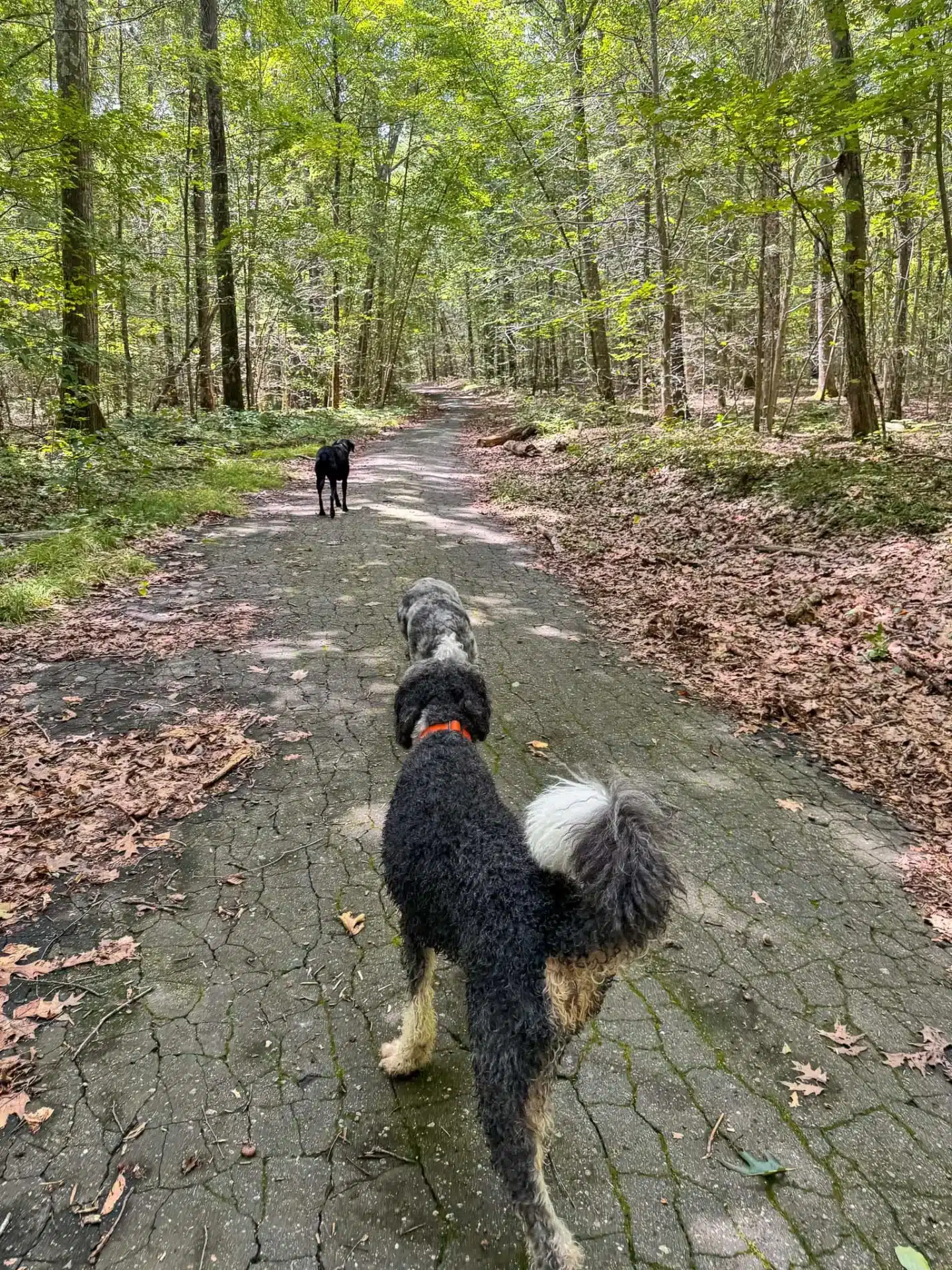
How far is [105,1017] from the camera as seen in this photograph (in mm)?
2521

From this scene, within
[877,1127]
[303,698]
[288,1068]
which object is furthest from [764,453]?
[288,1068]

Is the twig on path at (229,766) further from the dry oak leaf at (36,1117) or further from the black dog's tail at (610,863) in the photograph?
the black dog's tail at (610,863)

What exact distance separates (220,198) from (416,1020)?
785 inches

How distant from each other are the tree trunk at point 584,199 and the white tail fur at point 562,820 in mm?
14440

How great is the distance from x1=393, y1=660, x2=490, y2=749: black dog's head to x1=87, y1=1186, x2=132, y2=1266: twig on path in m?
1.80

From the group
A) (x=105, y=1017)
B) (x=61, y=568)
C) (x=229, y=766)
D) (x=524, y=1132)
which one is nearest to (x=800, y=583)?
(x=229, y=766)

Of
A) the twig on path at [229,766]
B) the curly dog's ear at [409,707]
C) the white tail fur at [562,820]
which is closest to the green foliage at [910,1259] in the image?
the white tail fur at [562,820]

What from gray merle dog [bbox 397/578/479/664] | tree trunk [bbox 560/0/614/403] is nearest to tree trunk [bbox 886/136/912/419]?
tree trunk [bbox 560/0/614/403]

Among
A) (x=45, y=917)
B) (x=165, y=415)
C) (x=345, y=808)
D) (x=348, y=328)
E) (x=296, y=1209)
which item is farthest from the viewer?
(x=348, y=328)

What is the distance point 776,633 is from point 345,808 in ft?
14.8

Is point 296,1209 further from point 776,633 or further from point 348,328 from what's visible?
point 348,328

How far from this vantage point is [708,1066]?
245 cm

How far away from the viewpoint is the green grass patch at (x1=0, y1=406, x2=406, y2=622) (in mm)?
6820

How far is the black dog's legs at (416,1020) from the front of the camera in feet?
7.67
